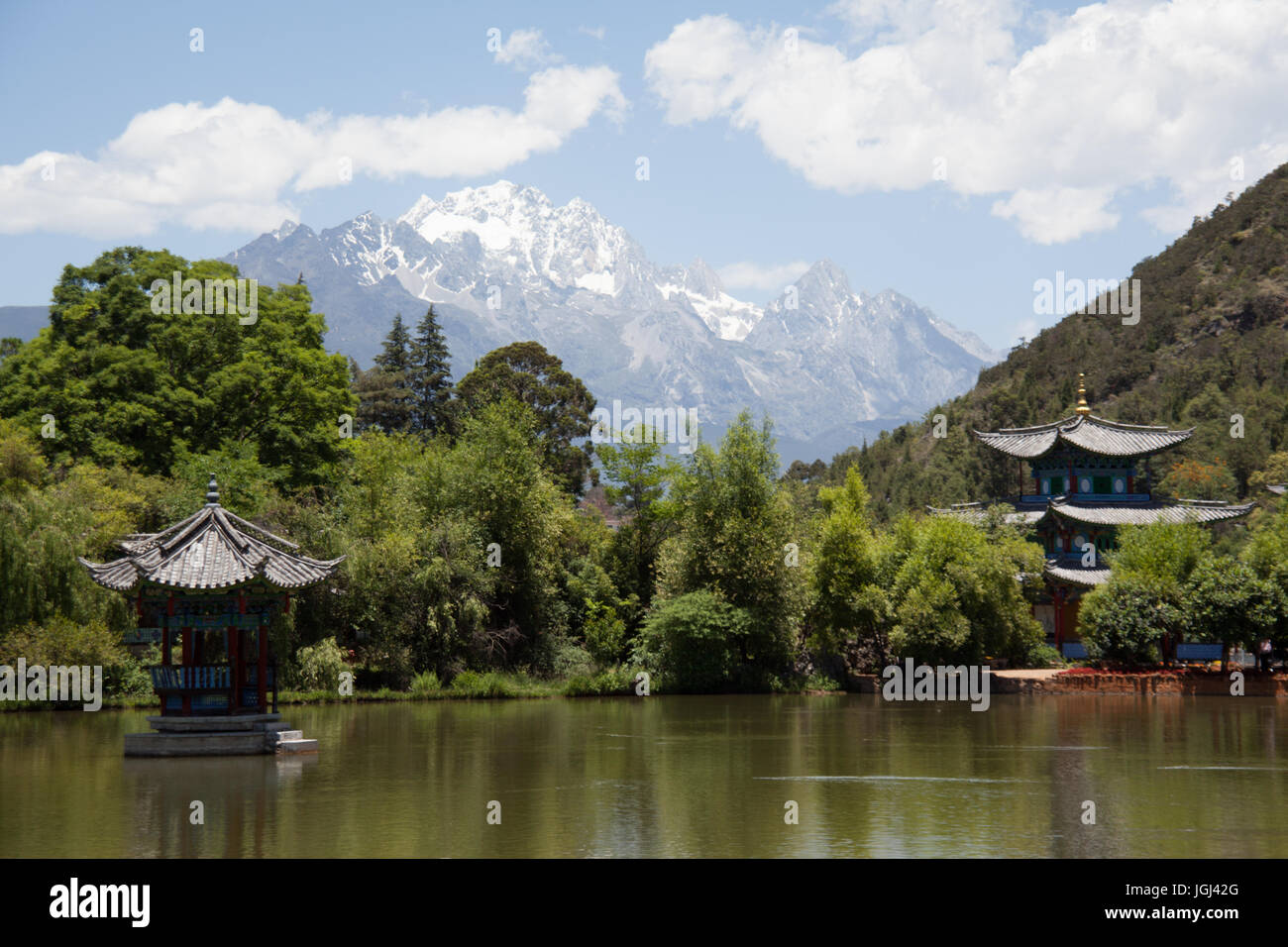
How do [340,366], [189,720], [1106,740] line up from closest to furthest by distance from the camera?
[189,720]
[1106,740]
[340,366]

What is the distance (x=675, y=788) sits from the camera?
712 inches

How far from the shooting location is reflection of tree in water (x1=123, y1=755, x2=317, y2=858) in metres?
13.4

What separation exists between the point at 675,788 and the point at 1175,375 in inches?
2906

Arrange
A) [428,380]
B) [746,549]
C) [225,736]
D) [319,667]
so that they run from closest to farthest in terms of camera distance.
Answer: [225,736]
[319,667]
[746,549]
[428,380]

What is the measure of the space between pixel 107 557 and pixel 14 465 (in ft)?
14.6

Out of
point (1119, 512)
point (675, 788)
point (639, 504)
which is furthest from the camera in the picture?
point (1119, 512)

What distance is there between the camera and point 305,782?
1848 centimetres

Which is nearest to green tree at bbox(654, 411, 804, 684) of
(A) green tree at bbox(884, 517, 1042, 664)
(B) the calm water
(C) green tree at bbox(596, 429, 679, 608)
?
(A) green tree at bbox(884, 517, 1042, 664)

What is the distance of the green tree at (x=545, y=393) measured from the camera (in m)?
63.6

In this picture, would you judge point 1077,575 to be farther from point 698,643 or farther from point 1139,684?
point 698,643

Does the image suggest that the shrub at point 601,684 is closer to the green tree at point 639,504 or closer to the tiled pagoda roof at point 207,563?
the green tree at point 639,504

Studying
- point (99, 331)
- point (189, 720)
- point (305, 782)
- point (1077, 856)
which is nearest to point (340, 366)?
point (99, 331)

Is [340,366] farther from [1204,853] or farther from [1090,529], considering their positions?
[1204,853]

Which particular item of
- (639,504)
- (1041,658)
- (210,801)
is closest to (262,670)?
(210,801)
